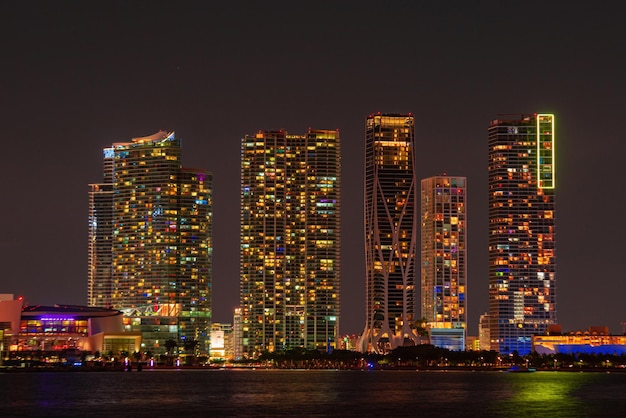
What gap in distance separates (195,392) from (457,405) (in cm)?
5026

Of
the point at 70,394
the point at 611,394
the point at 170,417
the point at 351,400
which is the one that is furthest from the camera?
the point at 611,394

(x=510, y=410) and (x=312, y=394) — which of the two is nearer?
(x=510, y=410)

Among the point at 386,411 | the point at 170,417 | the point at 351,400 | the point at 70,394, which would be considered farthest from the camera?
the point at 70,394

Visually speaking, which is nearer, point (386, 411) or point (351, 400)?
point (386, 411)

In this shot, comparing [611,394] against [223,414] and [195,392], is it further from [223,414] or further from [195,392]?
[223,414]

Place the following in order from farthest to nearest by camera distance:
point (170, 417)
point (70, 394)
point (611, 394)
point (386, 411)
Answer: point (611, 394), point (70, 394), point (386, 411), point (170, 417)

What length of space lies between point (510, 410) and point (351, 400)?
27.8 metres

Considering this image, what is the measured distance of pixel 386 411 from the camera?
15112 cm

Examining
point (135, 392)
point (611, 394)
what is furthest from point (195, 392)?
point (611, 394)

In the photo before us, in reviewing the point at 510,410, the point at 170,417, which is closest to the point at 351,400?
the point at 510,410

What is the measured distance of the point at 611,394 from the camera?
7840 inches

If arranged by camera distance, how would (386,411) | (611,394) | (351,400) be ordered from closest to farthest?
(386,411) < (351,400) < (611,394)

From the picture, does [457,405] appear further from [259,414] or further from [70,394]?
Result: [70,394]

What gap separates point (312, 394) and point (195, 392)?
19.9 m
